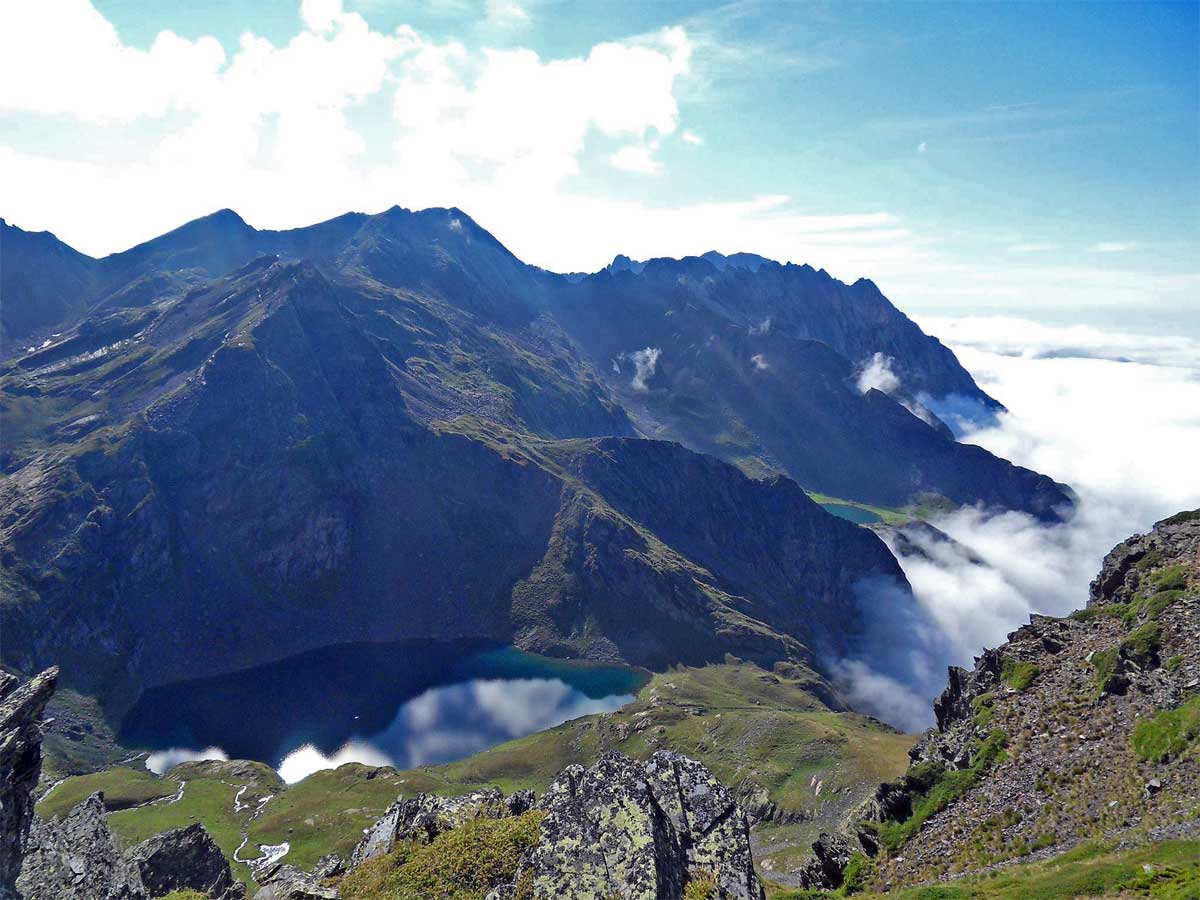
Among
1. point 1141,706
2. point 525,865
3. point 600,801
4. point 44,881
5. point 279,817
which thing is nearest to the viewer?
point 525,865

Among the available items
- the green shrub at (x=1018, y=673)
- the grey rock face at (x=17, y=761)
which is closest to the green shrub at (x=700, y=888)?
the grey rock face at (x=17, y=761)

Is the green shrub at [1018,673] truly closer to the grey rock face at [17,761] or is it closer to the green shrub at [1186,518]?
the green shrub at [1186,518]

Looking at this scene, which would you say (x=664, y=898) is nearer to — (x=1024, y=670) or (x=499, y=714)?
Answer: (x=1024, y=670)

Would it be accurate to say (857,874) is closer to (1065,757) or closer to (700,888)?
(1065,757)

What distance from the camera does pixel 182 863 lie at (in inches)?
2173

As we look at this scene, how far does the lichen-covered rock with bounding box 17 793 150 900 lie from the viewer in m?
35.0

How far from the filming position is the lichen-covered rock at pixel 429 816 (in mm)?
29017

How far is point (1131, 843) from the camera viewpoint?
102 feet

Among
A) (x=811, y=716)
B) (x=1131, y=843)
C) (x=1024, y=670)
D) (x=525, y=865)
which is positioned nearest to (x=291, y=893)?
(x=525, y=865)

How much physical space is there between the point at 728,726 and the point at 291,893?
151m

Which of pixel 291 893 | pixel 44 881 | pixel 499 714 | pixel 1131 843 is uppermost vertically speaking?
pixel 291 893

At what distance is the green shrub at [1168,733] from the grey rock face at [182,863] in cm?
6534

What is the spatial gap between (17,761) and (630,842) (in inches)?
1306

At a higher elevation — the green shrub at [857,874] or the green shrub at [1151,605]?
the green shrub at [1151,605]
